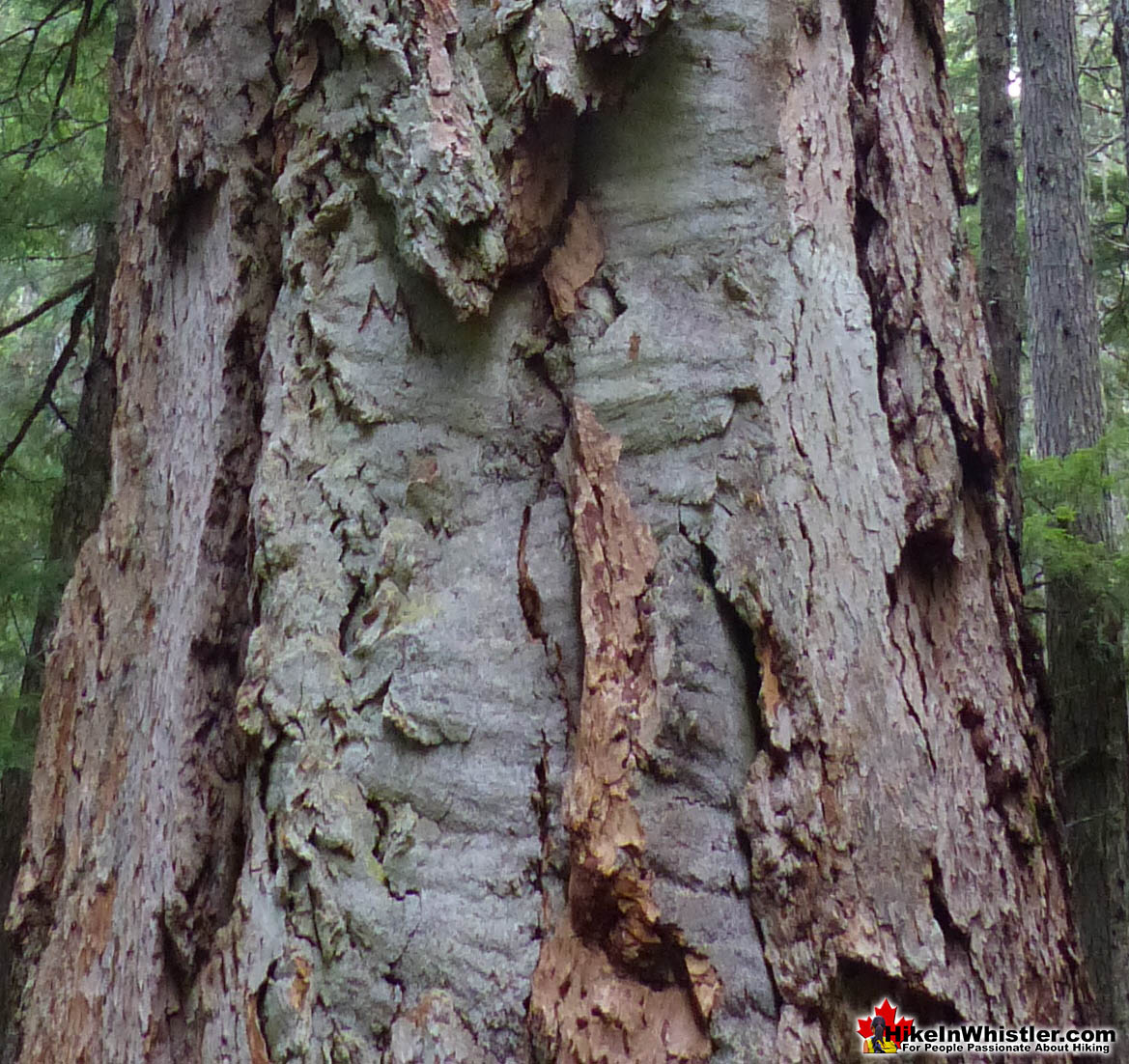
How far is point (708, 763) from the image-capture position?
123cm

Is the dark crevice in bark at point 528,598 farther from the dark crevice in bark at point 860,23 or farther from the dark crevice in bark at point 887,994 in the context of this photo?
the dark crevice in bark at point 860,23

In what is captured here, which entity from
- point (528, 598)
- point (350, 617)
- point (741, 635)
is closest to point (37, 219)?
point (350, 617)

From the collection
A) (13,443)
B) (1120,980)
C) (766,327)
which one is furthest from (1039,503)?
(13,443)

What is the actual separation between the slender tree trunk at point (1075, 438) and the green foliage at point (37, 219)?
4295mm

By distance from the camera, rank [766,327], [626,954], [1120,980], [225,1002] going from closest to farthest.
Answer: [626,954], [225,1002], [766,327], [1120,980]

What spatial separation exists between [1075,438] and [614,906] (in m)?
6.24

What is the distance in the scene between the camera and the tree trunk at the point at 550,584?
120 centimetres

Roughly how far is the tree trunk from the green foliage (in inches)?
109

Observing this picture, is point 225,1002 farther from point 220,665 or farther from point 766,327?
point 766,327

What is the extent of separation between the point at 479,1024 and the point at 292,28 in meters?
1.50

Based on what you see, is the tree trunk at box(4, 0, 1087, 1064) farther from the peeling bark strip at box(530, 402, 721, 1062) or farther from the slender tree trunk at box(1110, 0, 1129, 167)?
the slender tree trunk at box(1110, 0, 1129, 167)

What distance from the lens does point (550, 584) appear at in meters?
1.35

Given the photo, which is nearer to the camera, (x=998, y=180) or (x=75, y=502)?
(x=75, y=502)

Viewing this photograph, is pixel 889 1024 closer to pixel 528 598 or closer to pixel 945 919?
pixel 945 919
